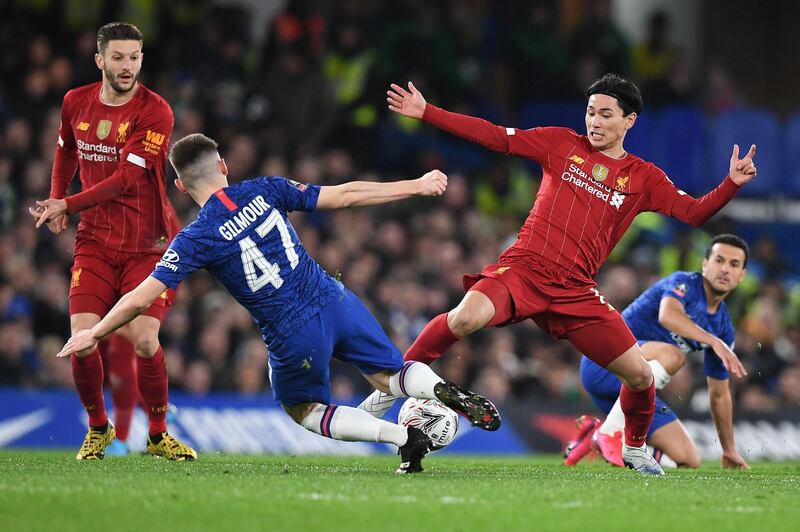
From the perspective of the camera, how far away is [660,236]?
18406 mm

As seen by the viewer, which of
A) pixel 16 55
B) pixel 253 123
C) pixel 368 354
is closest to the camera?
pixel 368 354

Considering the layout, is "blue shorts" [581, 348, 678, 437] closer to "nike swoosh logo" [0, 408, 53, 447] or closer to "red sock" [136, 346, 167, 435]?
"red sock" [136, 346, 167, 435]

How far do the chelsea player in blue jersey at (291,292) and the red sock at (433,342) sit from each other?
1.98 feet

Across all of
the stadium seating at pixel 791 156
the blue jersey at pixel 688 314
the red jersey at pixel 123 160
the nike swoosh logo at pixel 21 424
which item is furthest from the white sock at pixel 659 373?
the stadium seating at pixel 791 156

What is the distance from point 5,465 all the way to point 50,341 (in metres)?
5.54

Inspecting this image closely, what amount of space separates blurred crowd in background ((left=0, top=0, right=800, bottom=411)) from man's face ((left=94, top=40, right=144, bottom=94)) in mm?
5275

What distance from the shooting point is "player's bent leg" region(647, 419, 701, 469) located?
1034 cm

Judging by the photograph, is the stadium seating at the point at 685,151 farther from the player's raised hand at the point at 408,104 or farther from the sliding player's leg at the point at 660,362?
the player's raised hand at the point at 408,104

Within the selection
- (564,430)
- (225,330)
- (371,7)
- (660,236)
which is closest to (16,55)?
(225,330)

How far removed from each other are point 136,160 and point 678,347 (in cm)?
431

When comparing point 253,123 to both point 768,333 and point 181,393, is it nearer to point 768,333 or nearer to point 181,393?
point 181,393

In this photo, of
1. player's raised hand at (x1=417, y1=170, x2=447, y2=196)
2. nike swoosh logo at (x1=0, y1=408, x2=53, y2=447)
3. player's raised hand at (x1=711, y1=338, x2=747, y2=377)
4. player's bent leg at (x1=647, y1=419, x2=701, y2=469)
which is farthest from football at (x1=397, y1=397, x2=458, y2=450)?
nike swoosh logo at (x1=0, y1=408, x2=53, y2=447)

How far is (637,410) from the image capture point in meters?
8.59

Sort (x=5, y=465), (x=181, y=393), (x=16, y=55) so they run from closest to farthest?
(x=5, y=465) < (x=181, y=393) < (x=16, y=55)
